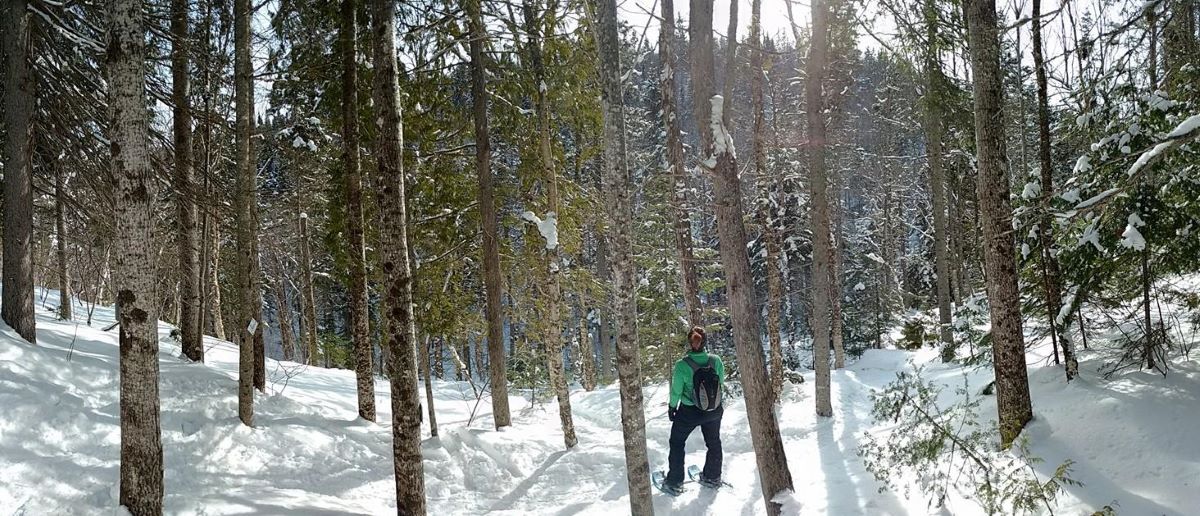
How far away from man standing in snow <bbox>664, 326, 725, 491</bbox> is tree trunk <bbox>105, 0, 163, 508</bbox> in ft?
16.6

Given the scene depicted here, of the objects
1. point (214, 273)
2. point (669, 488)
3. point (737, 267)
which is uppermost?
point (214, 273)

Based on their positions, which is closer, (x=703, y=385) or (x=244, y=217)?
(x=703, y=385)

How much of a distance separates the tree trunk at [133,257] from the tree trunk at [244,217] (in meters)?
2.98

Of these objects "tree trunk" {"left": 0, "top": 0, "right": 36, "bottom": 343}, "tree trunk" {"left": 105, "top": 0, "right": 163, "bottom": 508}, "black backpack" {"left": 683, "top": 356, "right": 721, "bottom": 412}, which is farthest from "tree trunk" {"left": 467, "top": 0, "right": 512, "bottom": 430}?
"tree trunk" {"left": 0, "top": 0, "right": 36, "bottom": 343}

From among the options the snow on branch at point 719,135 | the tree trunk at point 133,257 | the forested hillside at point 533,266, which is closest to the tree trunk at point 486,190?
the forested hillside at point 533,266

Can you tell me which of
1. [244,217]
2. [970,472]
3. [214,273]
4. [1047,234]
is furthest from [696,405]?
[214,273]

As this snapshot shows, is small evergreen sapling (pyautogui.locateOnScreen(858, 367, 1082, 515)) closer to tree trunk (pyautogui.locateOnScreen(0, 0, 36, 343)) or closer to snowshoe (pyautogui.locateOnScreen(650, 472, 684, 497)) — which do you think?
snowshoe (pyautogui.locateOnScreen(650, 472, 684, 497))

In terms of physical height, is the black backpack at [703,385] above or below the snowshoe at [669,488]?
above

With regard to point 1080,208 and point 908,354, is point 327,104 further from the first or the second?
point 908,354

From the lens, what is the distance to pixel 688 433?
7152 millimetres

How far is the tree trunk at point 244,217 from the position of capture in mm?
7598

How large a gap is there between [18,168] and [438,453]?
6125mm

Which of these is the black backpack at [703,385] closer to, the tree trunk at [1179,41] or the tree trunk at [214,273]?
the tree trunk at [1179,41]

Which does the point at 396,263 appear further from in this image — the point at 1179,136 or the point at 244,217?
the point at 1179,136
